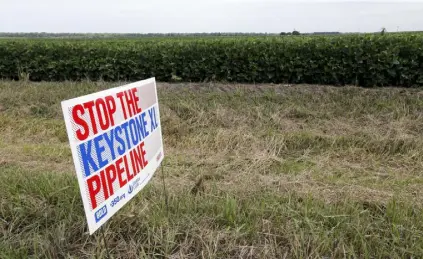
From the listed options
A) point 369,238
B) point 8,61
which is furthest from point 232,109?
point 8,61

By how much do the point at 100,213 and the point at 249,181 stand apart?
221 cm

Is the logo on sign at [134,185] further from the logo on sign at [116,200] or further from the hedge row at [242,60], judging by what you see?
the hedge row at [242,60]

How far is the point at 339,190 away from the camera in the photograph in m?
3.98

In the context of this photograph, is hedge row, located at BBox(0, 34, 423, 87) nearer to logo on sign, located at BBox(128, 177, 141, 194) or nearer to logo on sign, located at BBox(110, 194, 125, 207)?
logo on sign, located at BBox(128, 177, 141, 194)

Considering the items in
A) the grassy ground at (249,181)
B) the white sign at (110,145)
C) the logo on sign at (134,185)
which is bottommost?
the grassy ground at (249,181)

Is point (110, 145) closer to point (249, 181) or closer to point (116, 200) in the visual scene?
point (116, 200)

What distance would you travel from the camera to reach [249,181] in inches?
168

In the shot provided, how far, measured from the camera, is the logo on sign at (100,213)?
2295mm

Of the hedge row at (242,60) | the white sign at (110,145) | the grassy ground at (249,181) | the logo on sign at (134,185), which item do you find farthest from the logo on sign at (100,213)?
the hedge row at (242,60)

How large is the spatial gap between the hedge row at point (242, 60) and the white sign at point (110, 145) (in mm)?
6099

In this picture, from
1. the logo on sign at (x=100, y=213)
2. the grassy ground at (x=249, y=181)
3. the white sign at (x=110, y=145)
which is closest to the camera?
the white sign at (x=110, y=145)

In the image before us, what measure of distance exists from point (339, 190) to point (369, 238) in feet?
3.47

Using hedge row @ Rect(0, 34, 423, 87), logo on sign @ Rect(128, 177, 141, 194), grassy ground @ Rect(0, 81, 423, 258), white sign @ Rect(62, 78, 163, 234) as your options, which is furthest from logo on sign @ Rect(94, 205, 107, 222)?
hedge row @ Rect(0, 34, 423, 87)

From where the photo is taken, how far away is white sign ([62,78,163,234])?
2178 mm
